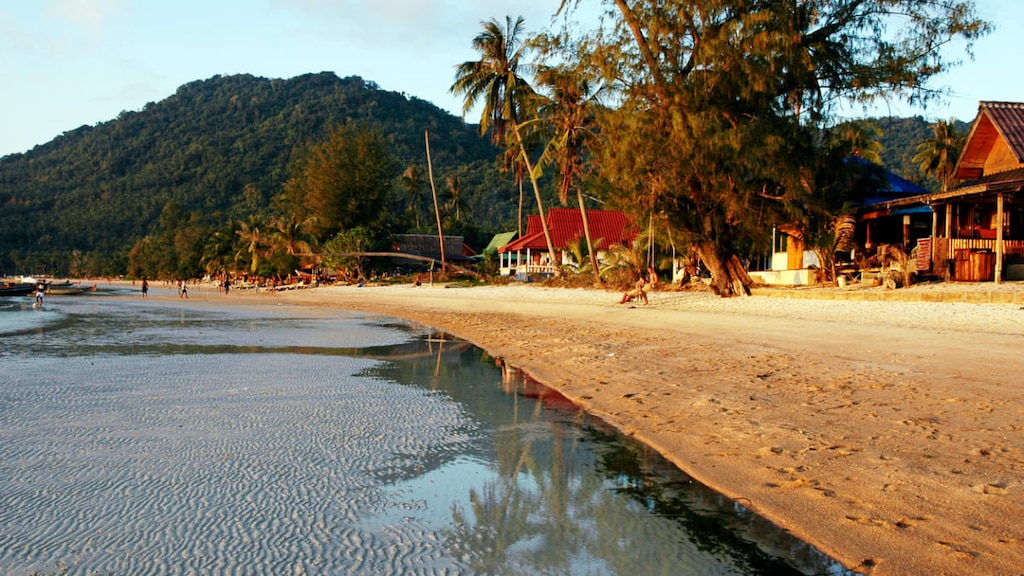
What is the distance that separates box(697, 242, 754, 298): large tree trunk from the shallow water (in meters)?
12.4

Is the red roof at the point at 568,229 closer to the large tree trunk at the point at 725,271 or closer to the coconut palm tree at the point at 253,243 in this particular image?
the large tree trunk at the point at 725,271

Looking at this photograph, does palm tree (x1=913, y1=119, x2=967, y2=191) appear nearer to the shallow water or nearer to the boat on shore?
the shallow water

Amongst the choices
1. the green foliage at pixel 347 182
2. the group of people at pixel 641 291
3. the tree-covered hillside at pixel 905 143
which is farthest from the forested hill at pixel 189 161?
the group of people at pixel 641 291

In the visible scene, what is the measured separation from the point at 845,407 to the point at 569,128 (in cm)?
2036

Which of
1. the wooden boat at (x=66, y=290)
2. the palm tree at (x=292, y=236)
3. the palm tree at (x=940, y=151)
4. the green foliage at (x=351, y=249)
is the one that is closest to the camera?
the palm tree at (x=940, y=151)

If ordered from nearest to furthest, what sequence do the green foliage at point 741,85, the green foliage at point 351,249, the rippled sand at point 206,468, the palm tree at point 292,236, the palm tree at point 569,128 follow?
the rippled sand at point 206,468
the green foliage at point 741,85
the palm tree at point 569,128
the green foliage at point 351,249
the palm tree at point 292,236

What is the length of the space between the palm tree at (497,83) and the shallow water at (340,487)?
23063 mm

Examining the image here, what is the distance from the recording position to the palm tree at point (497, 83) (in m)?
30.5

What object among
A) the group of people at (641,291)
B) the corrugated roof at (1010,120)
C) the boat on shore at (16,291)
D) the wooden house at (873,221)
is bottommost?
the boat on shore at (16,291)

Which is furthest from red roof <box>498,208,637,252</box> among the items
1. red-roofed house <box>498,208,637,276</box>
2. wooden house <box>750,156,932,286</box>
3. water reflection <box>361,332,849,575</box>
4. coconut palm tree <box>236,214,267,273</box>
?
water reflection <box>361,332,849,575</box>

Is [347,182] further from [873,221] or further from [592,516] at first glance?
[592,516]

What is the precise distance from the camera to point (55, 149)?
16388cm

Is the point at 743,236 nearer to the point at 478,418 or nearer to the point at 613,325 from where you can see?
the point at 613,325

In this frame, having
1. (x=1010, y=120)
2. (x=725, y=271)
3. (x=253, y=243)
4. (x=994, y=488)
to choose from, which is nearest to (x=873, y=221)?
(x=1010, y=120)
